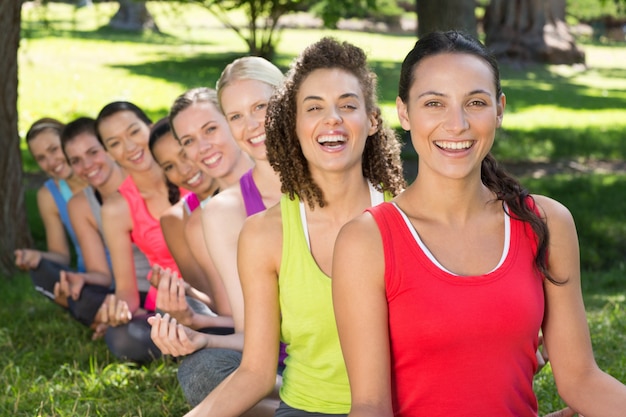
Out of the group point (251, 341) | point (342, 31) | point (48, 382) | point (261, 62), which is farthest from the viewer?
point (342, 31)

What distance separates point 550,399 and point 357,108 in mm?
1746

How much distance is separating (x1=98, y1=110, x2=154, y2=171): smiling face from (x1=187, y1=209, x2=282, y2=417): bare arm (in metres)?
2.34

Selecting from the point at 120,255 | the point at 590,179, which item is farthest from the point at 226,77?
the point at 590,179

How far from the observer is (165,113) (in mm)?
14062

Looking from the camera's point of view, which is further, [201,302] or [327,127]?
[201,302]

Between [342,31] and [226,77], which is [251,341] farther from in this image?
[342,31]

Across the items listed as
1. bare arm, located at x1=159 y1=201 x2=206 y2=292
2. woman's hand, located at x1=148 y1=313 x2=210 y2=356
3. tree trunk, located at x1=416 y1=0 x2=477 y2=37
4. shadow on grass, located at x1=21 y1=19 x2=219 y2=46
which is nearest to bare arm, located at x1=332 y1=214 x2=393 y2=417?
woman's hand, located at x1=148 y1=313 x2=210 y2=356

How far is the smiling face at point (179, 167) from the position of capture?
491 cm

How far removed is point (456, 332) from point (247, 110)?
6.04ft

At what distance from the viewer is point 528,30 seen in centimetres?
2673

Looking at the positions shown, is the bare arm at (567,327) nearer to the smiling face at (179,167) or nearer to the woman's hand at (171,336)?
the woman's hand at (171,336)

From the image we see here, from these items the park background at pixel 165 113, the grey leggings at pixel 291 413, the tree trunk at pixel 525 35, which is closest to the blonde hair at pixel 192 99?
the park background at pixel 165 113

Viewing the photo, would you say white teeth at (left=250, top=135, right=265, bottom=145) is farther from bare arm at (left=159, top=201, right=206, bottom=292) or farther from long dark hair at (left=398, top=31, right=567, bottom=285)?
long dark hair at (left=398, top=31, right=567, bottom=285)

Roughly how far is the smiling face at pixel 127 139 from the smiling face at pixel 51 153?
0.92 metres
